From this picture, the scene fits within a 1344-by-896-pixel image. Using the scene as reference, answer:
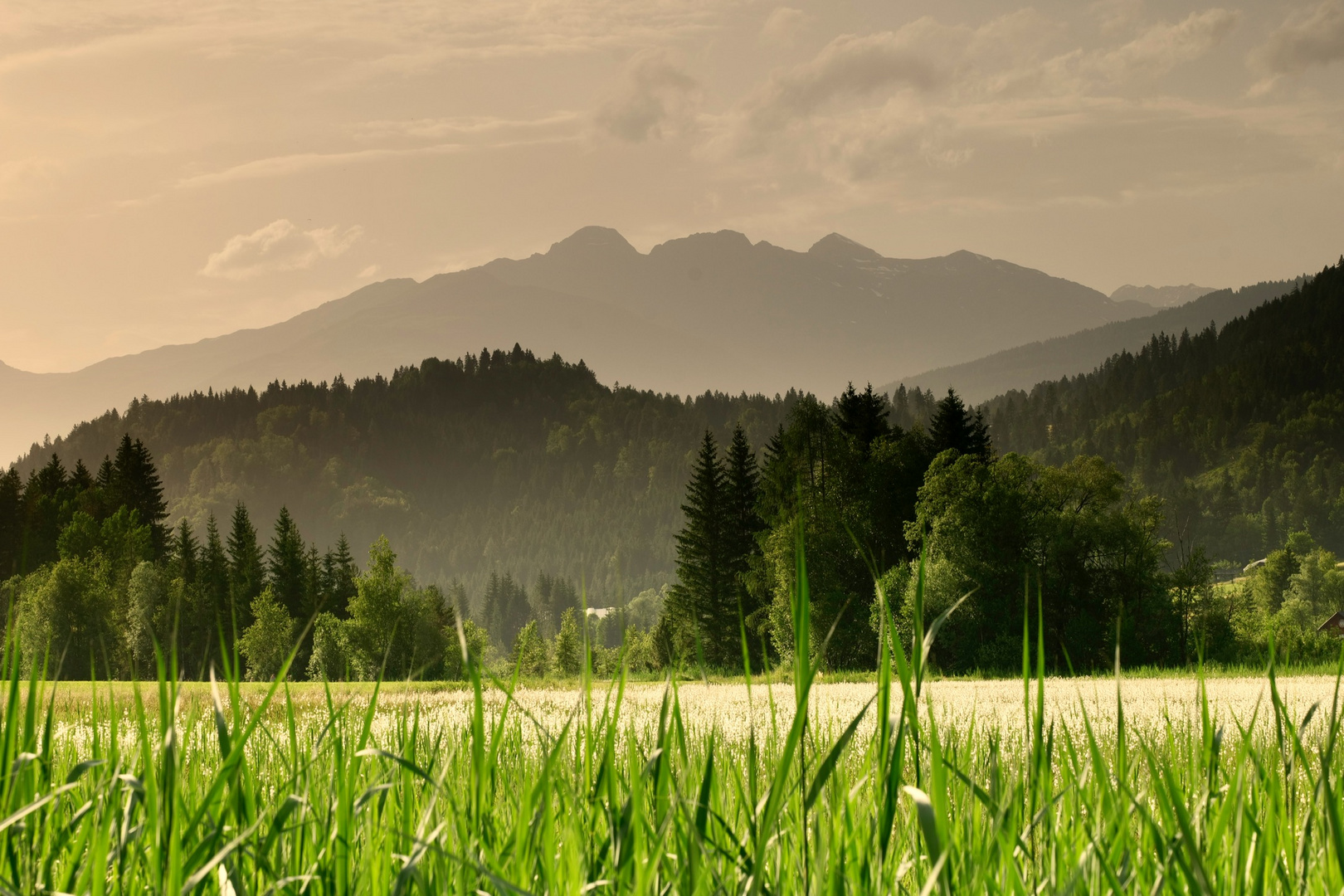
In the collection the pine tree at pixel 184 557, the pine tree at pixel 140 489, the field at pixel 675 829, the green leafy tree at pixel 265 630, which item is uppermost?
the pine tree at pixel 140 489

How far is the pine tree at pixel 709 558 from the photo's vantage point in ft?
211

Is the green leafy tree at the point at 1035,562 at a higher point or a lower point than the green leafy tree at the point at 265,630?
higher

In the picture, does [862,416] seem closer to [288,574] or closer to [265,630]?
[265,630]

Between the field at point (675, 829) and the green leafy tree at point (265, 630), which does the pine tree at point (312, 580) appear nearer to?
the green leafy tree at point (265, 630)

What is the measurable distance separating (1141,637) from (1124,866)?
5467 cm

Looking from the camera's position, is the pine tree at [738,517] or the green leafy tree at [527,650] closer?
the green leafy tree at [527,650]

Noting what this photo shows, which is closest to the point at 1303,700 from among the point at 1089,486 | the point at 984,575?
the point at 984,575

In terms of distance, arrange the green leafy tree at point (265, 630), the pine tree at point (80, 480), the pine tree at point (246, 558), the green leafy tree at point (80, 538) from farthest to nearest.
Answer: the pine tree at point (80, 480) → the pine tree at point (246, 558) → the green leafy tree at point (80, 538) → the green leafy tree at point (265, 630)

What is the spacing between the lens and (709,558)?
6550cm

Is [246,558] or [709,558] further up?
[246,558]

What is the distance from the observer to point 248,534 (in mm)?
89438

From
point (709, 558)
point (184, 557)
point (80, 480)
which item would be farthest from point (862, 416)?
point (80, 480)

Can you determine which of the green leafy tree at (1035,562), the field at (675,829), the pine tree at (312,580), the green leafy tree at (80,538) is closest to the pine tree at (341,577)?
the pine tree at (312,580)

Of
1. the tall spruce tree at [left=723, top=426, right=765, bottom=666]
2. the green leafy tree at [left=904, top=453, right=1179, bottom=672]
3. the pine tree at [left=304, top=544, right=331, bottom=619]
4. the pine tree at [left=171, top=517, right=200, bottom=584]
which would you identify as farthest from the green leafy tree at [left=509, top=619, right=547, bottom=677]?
the pine tree at [left=171, top=517, right=200, bottom=584]
